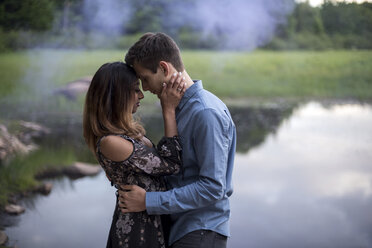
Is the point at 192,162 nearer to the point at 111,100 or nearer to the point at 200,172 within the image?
the point at 200,172

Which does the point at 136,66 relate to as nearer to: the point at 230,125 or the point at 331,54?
the point at 230,125

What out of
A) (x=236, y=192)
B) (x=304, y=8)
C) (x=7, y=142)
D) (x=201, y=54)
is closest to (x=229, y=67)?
(x=201, y=54)

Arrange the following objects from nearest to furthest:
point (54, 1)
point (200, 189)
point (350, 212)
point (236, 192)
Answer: point (200, 189) < point (350, 212) < point (236, 192) < point (54, 1)

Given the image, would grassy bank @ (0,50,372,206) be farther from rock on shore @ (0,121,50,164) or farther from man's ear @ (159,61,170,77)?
man's ear @ (159,61,170,77)

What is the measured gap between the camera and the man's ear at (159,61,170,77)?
102cm

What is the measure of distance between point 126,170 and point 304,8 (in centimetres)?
268

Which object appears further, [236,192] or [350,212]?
[236,192]

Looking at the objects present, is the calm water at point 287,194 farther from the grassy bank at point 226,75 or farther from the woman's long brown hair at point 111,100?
the woman's long brown hair at point 111,100

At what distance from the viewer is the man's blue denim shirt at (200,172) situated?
0.96 m

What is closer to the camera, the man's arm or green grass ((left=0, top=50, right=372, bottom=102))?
the man's arm

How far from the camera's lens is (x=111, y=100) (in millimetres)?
1042

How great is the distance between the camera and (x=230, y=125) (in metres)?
1.03

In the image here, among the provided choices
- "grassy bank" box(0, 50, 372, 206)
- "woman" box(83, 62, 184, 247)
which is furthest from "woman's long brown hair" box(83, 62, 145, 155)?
"grassy bank" box(0, 50, 372, 206)

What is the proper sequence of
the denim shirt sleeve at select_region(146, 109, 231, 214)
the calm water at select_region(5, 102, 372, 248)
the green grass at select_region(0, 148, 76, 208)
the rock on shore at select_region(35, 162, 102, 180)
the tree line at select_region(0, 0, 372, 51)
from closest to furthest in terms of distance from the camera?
1. the denim shirt sleeve at select_region(146, 109, 231, 214)
2. the calm water at select_region(5, 102, 372, 248)
3. the green grass at select_region(0, 148, 76, 208)
4. the rock on shore at select_region(35, 162, 102, 180)
5. the tree line at select_region(0, 0, 372, 51)
